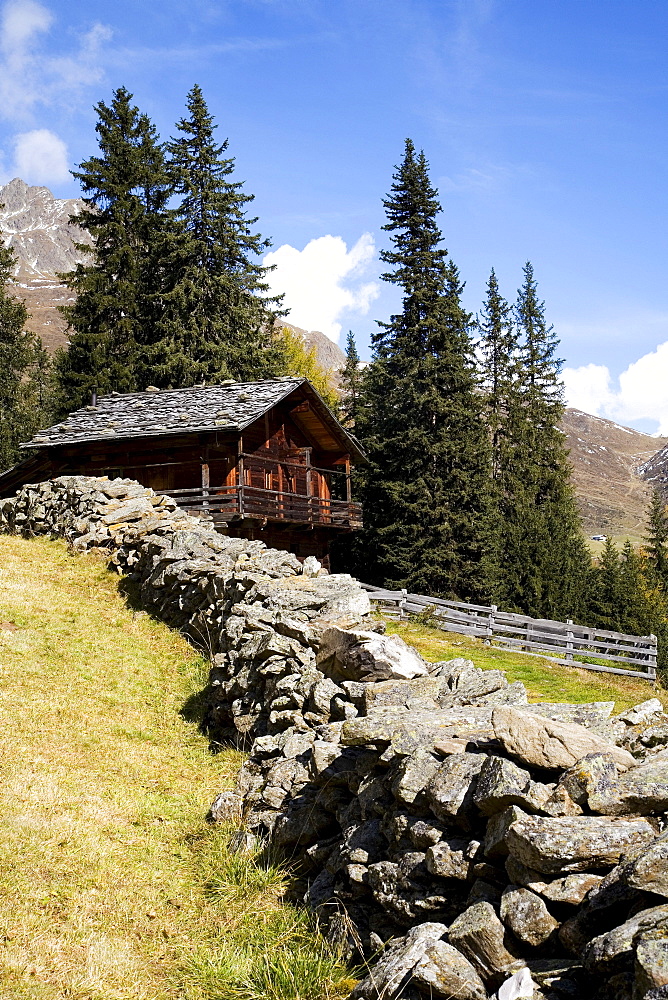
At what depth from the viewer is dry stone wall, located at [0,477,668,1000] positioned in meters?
4.11

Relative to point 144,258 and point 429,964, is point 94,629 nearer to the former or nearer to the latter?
point 429,964

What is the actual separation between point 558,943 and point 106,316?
141ft

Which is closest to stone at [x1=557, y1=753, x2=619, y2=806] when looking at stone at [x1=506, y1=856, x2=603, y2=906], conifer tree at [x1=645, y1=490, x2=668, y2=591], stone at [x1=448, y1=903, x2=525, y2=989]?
stone at [x1=506, y1=856, x2=603, y2=906]

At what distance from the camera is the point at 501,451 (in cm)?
4594

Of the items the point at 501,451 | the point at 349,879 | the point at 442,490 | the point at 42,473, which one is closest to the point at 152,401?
the point at 42,473

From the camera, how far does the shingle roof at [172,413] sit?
2650 centimetres

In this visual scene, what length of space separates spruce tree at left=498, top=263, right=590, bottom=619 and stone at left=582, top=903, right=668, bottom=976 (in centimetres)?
2754

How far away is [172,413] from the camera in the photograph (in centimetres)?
2817

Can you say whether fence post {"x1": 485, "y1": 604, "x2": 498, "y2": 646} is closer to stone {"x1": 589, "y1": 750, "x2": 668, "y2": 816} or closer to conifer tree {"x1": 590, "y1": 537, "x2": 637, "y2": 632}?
conifer tree {"x1": 590, "y1": 537, "x2": 637, "y2": 632}

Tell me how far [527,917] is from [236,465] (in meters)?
24.1

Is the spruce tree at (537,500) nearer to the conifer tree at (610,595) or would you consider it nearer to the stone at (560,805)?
the conifer tree at (610,595)

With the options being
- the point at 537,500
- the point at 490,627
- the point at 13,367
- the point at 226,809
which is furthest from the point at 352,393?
the point at 226,809

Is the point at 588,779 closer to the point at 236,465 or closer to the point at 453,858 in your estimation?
the point at 453,858

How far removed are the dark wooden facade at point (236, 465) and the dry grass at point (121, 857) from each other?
47.7 ft
